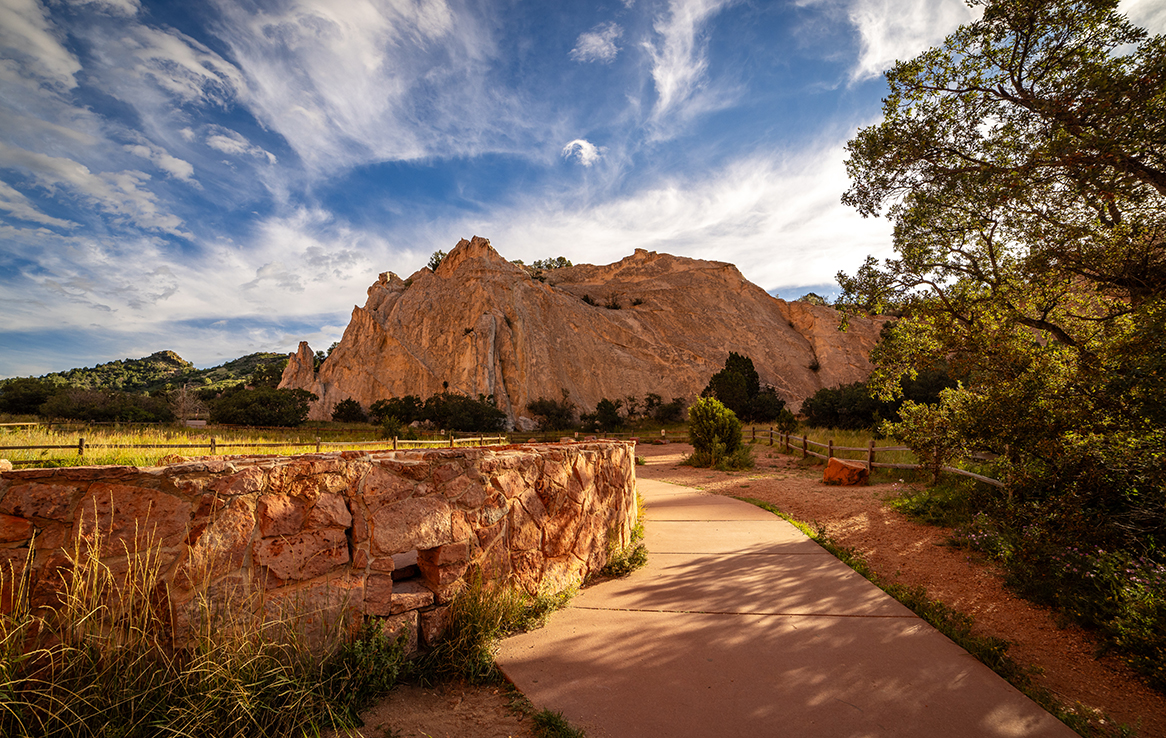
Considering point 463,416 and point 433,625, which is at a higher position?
point 463,416

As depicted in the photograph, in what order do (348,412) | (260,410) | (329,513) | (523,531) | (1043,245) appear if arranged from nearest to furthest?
(329,513) → (523,531) → (1043,245) → (260,410) → (348,412)

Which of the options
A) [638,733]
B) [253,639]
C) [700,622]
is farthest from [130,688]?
[700,622]

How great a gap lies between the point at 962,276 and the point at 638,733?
11303mm

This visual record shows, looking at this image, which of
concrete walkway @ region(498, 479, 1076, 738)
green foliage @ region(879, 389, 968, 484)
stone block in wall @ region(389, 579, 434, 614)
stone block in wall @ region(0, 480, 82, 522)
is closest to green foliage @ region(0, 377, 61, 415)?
stone block in wall @ region(0, 480, 82, 522)

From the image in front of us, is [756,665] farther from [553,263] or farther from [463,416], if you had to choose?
[553,263]

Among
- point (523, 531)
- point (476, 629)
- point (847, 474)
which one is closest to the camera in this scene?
point (476, 629)

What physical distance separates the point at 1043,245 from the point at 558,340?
4211cm

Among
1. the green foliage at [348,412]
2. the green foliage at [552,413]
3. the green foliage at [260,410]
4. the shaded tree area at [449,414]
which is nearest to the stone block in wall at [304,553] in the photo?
the green foliage at [260,410]

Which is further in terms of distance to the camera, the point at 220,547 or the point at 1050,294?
the point at 1050,294

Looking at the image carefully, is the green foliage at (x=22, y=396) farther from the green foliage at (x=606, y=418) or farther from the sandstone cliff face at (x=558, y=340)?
the green foliage at (x=606, y=418)

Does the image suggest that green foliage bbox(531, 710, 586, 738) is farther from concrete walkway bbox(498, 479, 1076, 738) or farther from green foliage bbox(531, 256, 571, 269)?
green foliage bbox(531, 256, 571, 269)

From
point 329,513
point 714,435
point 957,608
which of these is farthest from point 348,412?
point 957,608

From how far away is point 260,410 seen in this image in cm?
2722

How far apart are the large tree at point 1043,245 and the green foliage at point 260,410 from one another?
28.8 m
